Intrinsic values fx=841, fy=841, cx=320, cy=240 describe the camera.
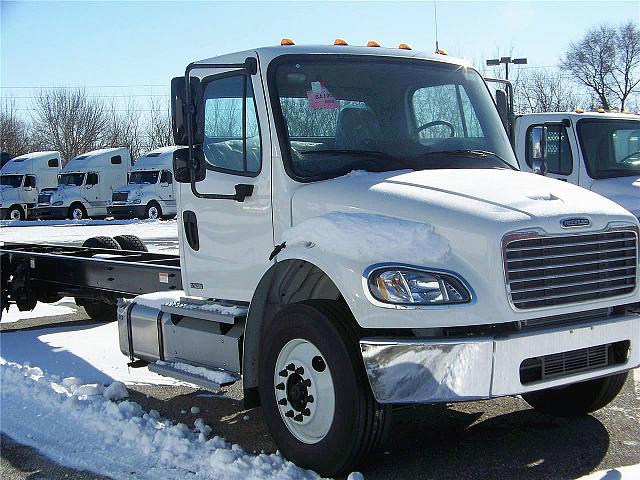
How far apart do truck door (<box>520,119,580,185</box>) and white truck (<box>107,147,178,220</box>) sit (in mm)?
22611

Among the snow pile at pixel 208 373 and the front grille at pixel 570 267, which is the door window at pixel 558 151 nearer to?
the front grille at pixel 570 267

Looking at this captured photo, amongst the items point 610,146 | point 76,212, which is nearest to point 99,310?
point 610,146

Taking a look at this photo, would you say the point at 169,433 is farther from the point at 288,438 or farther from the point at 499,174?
the point at 499,174

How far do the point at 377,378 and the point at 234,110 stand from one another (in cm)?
222

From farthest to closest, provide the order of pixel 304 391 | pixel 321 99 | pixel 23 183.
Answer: pixel 23 183 → pixel 321 99 → pixel 304 391

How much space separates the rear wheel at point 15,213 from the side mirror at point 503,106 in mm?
32522

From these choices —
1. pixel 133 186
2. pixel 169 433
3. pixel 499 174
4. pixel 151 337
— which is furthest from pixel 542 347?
pixel 133 186

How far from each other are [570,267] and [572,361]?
502mm

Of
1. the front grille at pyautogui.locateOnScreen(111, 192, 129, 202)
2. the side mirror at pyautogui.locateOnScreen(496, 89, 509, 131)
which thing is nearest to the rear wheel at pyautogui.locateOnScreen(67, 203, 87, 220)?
the front grille at pyautogui.locateOnScreen(111, 192, 129, 202)

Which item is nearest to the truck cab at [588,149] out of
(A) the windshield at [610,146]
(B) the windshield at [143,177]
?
(A) the windshield at [610,146]

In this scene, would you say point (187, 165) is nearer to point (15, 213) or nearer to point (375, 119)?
point (375, 119)

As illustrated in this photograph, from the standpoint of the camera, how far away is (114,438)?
5355 mm

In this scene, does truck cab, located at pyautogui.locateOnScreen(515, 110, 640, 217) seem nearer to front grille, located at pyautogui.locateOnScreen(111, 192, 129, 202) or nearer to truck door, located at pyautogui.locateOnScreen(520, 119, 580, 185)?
truck door, located at pyautogui.locateOnScreen(520, 119, 580, 185)

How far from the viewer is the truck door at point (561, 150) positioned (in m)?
10.5
